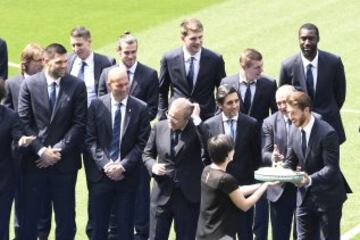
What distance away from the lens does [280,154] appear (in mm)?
15898

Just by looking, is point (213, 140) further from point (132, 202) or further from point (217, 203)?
point (132, 202)

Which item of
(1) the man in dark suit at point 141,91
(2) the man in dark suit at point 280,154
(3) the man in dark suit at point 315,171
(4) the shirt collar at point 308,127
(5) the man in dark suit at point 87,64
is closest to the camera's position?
(3) the man in dark suit at point 315,171

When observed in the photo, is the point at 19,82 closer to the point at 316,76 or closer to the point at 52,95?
the point at 52,95

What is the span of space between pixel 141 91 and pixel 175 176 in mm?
1905

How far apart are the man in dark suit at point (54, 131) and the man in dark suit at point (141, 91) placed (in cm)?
88

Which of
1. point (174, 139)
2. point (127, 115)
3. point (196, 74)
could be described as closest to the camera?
point (174, 139)

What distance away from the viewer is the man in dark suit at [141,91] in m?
17.6

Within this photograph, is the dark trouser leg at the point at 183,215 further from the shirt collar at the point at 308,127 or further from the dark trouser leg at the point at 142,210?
the shirt collar at the point at 308,127

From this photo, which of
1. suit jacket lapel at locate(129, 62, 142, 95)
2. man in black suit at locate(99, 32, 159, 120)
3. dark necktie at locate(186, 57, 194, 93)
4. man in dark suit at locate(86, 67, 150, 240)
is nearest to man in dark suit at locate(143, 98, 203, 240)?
man in dark suit at locate(86, 67, 150, 240)

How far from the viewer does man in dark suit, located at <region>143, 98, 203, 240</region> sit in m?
16.2

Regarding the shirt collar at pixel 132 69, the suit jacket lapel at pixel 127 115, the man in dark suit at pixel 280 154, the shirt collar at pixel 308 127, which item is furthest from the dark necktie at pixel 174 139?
the shirt collar at pixel 132 69

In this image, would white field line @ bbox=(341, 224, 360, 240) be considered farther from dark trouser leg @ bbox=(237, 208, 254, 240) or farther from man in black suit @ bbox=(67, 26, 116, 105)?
man in black suit @ bbox=(67, 26, 116, 105)

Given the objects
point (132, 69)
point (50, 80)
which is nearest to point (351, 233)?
point (132, 69)

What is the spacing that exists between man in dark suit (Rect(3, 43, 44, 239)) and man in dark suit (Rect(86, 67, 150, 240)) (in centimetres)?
124
